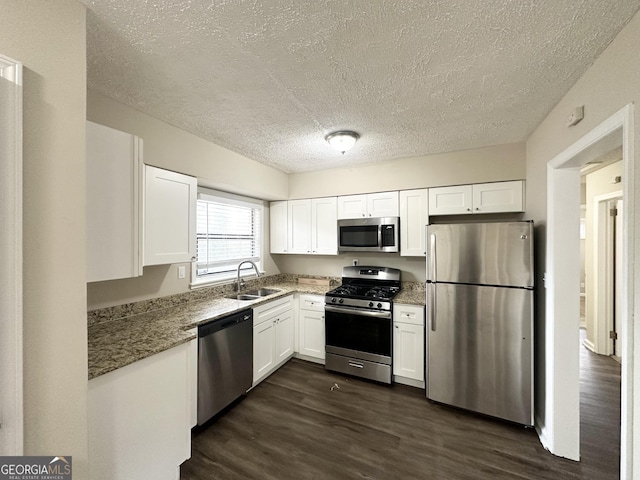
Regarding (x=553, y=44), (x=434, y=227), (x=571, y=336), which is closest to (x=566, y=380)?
(x=571, y=336)

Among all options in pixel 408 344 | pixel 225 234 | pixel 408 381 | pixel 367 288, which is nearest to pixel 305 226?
pixel 225 234

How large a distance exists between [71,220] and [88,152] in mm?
466

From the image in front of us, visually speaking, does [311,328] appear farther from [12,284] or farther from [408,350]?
[12,284]

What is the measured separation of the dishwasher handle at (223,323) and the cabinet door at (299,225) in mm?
1307

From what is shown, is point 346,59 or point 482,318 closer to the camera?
point 346,59

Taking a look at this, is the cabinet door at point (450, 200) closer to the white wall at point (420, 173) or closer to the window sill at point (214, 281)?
the white wall at point (420, 173)

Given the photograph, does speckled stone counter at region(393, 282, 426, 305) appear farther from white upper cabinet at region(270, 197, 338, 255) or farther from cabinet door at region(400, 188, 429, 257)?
white upper cabinet at region(270, 197, 338, 255)

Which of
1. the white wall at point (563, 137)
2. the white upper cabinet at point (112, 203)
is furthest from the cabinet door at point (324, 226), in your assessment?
the white upper cabinet at point (112, 203)

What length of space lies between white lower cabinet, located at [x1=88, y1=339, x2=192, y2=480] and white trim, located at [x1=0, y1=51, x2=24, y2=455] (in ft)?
1.13

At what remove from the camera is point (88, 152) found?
1286mm

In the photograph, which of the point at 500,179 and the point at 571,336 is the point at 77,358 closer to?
the point at 571,336

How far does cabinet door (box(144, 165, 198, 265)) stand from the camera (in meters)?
1.89

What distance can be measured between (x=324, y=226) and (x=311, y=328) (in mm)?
1333

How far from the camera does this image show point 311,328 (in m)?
3.24
